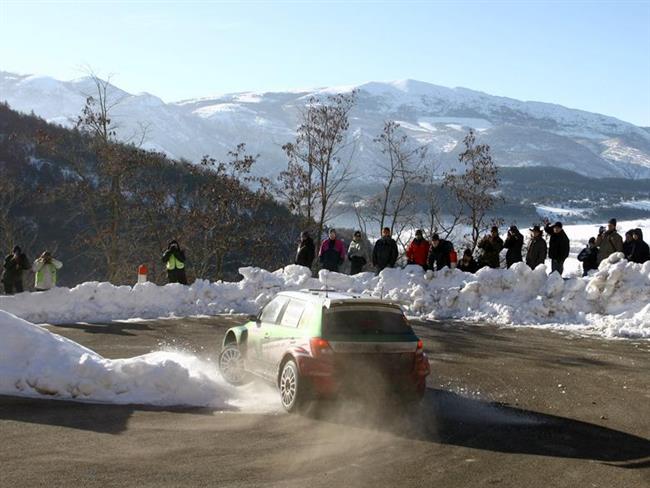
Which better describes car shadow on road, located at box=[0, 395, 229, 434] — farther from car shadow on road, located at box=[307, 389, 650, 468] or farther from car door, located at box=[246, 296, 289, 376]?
car shadow on road, located at box=[307, 389, 650, 468]

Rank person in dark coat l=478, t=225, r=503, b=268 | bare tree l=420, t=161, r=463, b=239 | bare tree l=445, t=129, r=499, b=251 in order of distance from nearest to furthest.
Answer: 1. person in dark coat l=478, t=225, r=503, b=268
2. bare tree l=445, t=129, r=499, b=251
3. bare tree l=420, t=161, r=463, b=239

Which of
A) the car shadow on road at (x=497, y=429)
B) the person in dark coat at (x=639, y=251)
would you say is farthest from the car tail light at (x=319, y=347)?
the person in dark coat at (x=639, y=251)

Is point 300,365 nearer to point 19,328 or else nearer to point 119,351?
point 19,328

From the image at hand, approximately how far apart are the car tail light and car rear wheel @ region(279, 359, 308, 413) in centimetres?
32

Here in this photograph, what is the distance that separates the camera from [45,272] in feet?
67.4

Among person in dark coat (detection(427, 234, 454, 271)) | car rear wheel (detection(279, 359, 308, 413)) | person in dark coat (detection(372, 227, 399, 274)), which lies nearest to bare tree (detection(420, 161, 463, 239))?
person in dark coat (detection(427, 234, 454, 271))

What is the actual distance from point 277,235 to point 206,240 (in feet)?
14.4

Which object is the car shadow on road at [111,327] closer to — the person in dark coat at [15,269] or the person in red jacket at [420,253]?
the person in dark coat at [15,269]

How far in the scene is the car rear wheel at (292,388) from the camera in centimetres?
934

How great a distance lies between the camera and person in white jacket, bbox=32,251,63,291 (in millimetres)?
20469

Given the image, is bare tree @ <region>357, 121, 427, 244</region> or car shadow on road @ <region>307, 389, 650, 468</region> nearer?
car shadow on road @ <region>307, 389, 650, 468</region>

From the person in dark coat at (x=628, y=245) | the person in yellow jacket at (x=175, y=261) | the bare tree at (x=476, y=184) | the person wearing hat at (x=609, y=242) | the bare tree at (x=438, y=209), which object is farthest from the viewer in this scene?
the bare tree at (x=438, y=209)

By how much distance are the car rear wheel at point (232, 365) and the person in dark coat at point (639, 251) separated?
13.3 m

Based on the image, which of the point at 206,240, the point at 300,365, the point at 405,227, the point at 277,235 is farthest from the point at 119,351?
the point at 405,227
